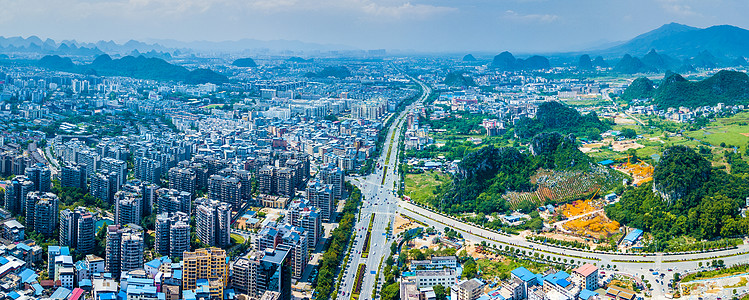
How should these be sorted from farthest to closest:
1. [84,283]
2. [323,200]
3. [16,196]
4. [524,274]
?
[323,200] → [16,196] → [524,274] → [84,283]

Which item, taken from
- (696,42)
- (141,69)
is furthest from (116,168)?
(696,42)

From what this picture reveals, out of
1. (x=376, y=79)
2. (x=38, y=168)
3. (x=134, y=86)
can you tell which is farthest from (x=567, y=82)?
(x=38, y=168)

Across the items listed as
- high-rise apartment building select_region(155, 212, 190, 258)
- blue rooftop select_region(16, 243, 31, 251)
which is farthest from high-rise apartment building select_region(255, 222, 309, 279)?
blue rooftop select_region(16, 243, 31, 251)

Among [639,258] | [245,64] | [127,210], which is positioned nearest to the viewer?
[639,258]

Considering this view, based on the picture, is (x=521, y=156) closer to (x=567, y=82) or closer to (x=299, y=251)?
(x=299, y=251)

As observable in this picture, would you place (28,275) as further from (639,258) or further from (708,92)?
(708,92)

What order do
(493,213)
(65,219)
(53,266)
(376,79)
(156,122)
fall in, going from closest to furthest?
(53,266)
(65,219)
(493,213)
(156,122)
(376,79)
